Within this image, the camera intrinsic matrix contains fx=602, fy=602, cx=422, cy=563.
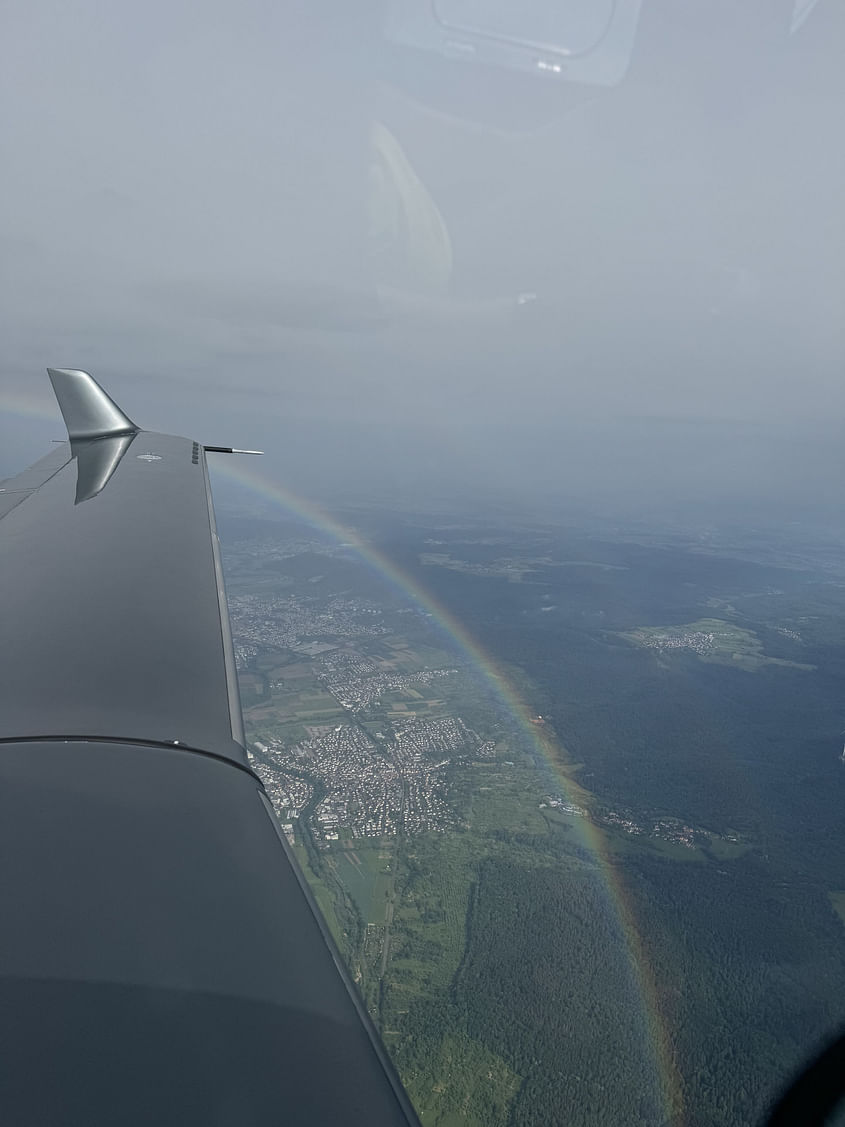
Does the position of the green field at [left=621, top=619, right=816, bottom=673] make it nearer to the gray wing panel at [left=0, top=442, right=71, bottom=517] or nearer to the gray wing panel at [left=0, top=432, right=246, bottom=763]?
the gray wing panel at [left=0, top=442, right=71, bottom=517]

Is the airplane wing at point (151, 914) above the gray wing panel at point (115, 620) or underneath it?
underneath

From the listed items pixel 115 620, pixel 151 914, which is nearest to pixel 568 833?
pixel 115 620

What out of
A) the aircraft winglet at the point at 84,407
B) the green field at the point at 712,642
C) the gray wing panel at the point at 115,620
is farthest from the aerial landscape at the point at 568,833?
the aircraft winglet at the point at 84,407

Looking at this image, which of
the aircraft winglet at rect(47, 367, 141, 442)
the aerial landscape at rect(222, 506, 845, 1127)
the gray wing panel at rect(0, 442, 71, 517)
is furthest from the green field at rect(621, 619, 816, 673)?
the gray wing panel at rect(0, 442, 71, 517)

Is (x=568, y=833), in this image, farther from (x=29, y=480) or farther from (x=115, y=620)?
(x=115, y=620)

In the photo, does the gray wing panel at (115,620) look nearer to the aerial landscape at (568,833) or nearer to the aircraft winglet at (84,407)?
the aerial landscape at (568,833)

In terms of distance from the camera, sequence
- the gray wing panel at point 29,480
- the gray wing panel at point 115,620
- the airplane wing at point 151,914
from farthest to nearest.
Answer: the gray wing panel at point 29,480
the gray wing panel at point 115,620
the airplane wing at point 151,914

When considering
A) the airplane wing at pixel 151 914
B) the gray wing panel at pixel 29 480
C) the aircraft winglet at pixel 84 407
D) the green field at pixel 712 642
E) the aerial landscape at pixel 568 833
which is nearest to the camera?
the airplane wing at pixel 151 914

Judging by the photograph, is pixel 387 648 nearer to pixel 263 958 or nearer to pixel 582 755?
pixel 582 755

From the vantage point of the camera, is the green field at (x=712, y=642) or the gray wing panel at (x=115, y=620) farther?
the green field at (x=712, y=642)
